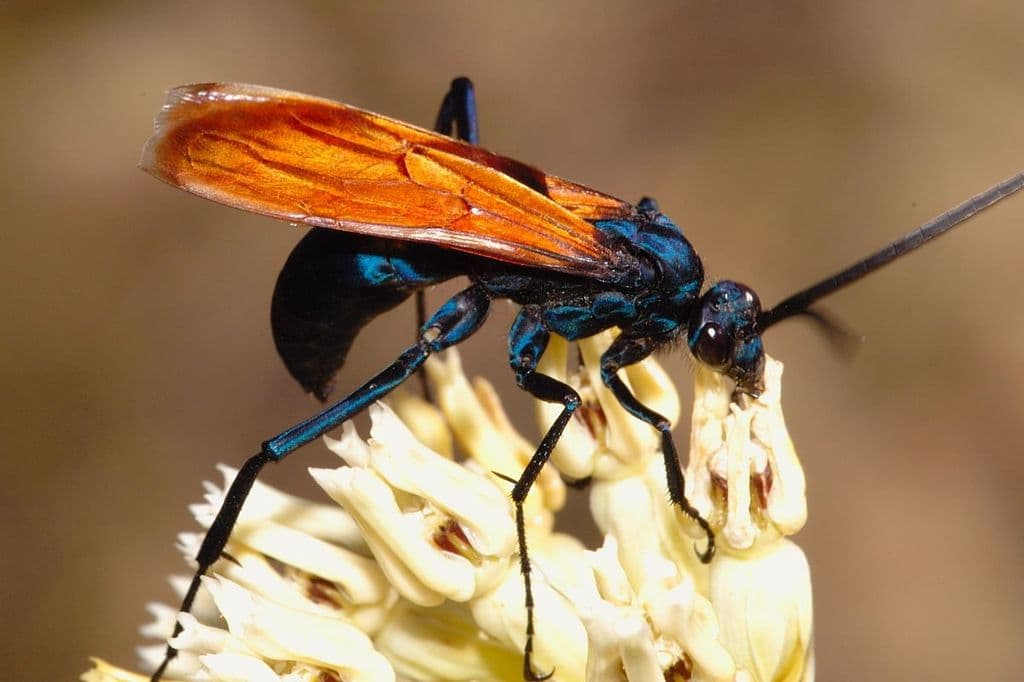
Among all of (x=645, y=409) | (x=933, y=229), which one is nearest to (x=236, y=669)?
(x=645, y=409)

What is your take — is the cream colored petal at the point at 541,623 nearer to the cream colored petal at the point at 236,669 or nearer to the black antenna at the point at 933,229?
the cream colored petal at the point at 236,669

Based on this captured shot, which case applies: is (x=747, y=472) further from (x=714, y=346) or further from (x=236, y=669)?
(x=236, y=669)

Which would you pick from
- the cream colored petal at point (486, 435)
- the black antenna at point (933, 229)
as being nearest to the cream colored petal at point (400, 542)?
the cream colored petal at point (486, 435)

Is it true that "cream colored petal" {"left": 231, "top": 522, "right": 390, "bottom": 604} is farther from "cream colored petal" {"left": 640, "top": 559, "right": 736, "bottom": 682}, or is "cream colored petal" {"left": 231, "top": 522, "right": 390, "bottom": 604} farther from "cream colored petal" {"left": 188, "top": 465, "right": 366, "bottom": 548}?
"cream colored petal" {"left": 640, "top": 559, "right": 736, "bottom": 682}

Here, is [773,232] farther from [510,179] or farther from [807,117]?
[510,179]

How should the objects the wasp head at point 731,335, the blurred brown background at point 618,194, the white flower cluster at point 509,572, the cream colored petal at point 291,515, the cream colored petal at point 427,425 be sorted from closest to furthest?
the white flower cluster at point 509,572
the wasp head at point 731,335
the cream colored petal at point 291,515
the cream colored petal at point 427,425
the blurred brown background at point 618,194

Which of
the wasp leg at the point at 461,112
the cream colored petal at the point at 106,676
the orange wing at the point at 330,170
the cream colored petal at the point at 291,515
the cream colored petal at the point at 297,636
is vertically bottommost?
the cream colored petal at the point at 106,676
